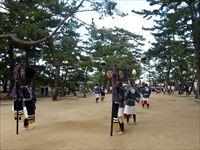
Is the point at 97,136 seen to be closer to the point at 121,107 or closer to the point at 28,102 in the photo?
the point at 121,107

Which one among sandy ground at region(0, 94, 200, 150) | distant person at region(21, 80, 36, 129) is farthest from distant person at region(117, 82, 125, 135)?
distant person at region(21, 80, 36, 129)

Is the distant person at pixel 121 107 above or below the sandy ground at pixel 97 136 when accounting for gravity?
above

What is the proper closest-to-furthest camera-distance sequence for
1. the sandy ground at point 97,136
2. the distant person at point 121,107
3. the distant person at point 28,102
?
the sandy ground at point 97,136, the distant person at point 121,107, the distant person at point 28,102

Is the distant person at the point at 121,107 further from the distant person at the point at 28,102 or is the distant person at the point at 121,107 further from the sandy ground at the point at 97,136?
the distant person at the point at 28,102

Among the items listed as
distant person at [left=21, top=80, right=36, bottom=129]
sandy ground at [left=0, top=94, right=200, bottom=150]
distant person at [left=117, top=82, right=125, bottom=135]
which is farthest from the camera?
distant person at [left=21, top=80, right=36, bottom=129]

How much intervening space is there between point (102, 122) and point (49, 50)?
70.8 ft

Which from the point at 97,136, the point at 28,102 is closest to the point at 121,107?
the point at 97,136

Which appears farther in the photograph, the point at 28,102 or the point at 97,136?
the point at 28,102

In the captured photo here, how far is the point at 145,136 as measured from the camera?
40.4 ft

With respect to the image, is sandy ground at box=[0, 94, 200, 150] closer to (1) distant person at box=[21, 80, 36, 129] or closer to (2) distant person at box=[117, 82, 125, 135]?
(2) distant person at box=[117, 82, 125, 135]

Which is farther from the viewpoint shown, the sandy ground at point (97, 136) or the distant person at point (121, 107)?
the distant person at point (121, 107)

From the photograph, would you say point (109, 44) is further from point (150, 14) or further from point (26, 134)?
point (26, 134)

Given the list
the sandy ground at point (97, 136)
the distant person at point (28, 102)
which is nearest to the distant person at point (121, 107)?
the sandy ground at point (97, 136)

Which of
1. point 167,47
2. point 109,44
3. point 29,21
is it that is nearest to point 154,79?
point 109,44
